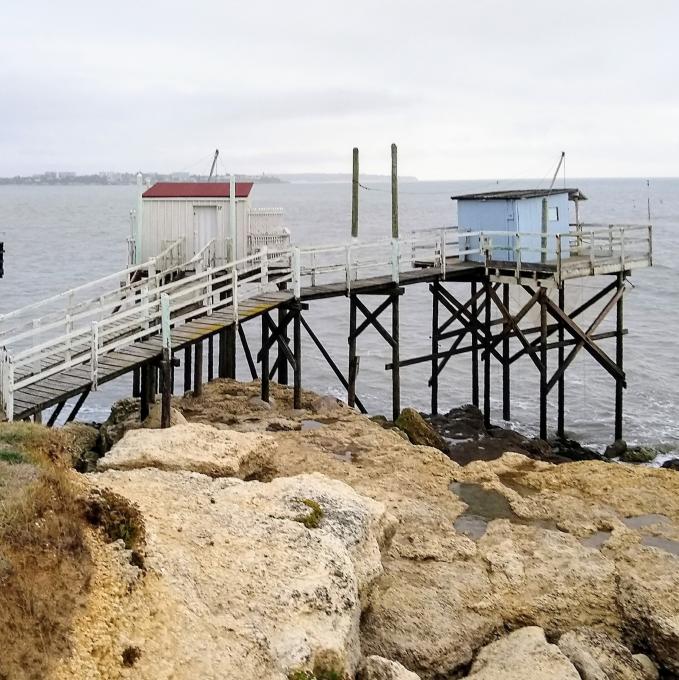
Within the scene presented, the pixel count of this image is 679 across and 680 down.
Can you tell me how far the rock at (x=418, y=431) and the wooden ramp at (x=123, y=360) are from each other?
339 centimetres

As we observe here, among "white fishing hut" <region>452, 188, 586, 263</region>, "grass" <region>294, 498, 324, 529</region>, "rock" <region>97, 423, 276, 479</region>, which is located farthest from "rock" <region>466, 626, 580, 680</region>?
"white fishing hut" <region>452, 188, 586, 263</region>

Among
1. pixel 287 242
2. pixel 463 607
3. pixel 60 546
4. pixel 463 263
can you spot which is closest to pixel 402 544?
pixel 463 607

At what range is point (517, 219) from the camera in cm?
2097

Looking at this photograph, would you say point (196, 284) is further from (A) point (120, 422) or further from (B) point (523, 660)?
(B) point (523, 660)

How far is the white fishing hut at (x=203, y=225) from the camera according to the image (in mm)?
19047

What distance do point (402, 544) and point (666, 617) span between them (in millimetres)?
3094

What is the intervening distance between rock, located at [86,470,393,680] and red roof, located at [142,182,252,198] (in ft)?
34.4

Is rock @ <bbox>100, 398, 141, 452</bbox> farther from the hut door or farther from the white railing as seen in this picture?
the hut door

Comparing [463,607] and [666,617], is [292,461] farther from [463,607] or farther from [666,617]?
[666,617]

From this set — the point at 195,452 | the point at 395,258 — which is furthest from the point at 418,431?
the point at 195,452

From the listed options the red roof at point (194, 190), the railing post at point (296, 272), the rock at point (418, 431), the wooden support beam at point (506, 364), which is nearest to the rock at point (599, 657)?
the rock at point (418, 431)

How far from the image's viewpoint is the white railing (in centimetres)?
1379

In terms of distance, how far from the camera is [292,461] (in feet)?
44.3

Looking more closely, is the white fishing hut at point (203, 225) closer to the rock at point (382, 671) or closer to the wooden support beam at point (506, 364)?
the wooden support beam at point (506, 364)
